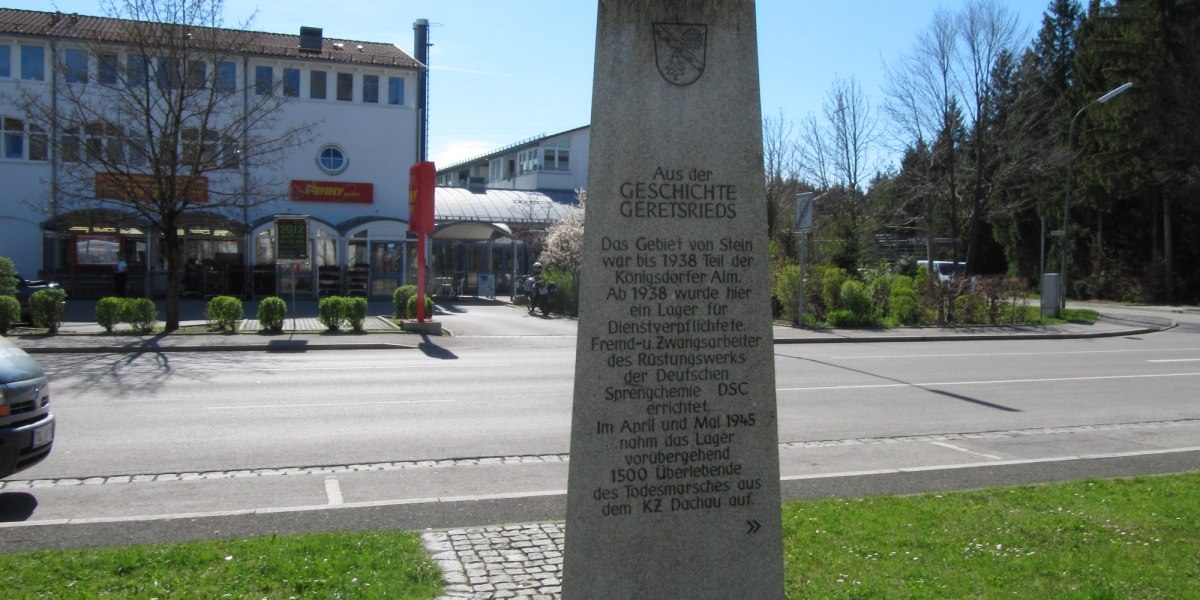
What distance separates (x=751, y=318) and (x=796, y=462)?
5.01m

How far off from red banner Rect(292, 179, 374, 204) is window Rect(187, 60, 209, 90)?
15.4 metres

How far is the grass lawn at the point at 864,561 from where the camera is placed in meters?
4.89

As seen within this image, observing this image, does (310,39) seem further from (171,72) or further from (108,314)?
(108,314)

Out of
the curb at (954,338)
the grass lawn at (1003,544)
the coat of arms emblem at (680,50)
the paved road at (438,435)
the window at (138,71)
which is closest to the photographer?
the coat of arms emblem at (680,50)

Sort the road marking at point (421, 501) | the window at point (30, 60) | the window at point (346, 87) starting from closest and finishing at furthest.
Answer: the road marking at point (421, 501), the window at point (30, 60), the window at point (346, 87)

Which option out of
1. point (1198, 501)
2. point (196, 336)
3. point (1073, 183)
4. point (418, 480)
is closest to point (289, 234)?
point (196, 336)

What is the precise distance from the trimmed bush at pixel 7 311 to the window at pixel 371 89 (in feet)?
70.3

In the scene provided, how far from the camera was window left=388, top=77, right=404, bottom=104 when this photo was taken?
40.8 meters

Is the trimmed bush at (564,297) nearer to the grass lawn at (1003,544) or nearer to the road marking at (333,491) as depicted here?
the road marking at (333,491)

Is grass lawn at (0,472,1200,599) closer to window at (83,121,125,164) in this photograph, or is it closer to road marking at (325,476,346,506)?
road marking at (325,476,346,506)

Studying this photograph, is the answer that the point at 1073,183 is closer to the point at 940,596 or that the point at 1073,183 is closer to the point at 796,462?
the point at 796,462

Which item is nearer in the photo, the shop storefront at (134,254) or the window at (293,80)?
the shop storefront at (134,254)

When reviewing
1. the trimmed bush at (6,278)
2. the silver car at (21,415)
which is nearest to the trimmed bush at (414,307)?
the trimmed bush at (6,278)

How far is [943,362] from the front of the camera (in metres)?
18.9
